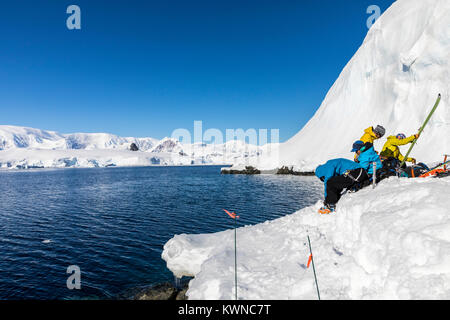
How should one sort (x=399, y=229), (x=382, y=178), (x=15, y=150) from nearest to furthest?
(x=399, y=229) < (x=382, y=178) < (x=15, y=150)

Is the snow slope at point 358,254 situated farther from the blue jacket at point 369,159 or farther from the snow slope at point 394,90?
the snow slope at point 394,90

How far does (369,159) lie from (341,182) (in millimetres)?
1313

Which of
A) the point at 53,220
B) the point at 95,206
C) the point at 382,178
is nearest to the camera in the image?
the point at 382,178

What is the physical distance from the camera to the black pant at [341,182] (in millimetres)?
7906

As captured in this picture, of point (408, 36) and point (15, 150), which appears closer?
point (408, 36)

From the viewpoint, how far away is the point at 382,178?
8484 millimetres

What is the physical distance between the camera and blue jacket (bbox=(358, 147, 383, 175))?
Result: 8.17 m

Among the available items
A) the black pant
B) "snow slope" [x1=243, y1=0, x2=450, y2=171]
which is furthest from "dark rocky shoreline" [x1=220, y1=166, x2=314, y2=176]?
the black pant

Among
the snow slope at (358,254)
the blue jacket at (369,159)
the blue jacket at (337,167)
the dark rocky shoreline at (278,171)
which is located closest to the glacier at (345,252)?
the snow slope at (358,254)

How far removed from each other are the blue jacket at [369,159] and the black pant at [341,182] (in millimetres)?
329

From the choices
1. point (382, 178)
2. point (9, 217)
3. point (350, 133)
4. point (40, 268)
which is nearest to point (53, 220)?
point (9, 217)
